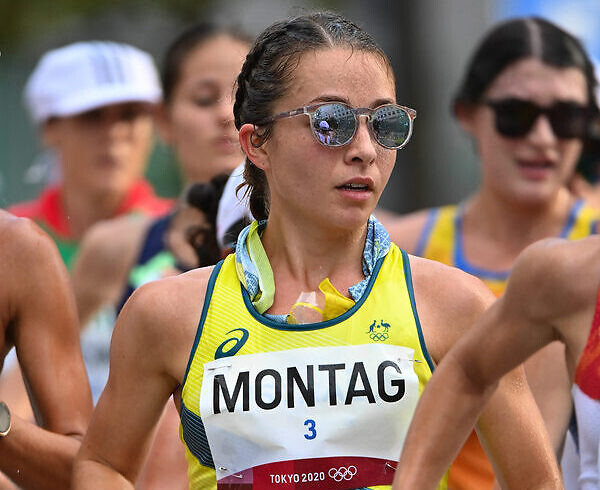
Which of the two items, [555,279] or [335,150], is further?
[335,150]

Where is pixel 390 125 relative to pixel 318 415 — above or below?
above

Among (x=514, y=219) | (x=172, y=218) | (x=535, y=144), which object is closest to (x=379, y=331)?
(x=535, y=144)

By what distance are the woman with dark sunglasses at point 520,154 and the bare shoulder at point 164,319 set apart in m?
2.26

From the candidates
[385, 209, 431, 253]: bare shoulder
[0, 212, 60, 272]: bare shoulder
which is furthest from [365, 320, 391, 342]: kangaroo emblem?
[385, 209, 431, 253]: bare shoulder

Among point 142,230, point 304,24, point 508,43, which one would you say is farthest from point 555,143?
point 304,24

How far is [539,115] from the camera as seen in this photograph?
560 centimetres

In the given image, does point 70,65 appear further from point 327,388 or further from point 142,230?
point 327,388

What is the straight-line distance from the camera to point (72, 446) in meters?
3.66

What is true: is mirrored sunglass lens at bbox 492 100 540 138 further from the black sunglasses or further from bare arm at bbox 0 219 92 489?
bare arm at bbox 0 219 92 489

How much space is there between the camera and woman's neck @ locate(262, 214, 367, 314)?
3377 millimetres

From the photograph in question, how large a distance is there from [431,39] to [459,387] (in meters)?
12.8

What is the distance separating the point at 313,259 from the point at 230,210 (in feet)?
2.75

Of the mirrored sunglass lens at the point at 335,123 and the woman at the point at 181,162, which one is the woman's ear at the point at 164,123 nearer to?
the woman at the point at 181,162

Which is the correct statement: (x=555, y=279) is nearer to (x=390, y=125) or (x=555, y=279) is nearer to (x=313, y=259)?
(x=390, y=125)
